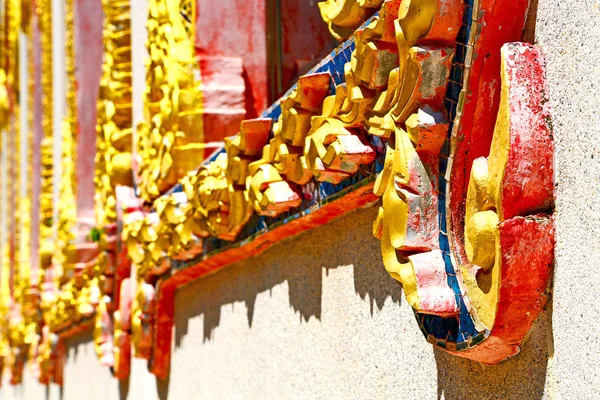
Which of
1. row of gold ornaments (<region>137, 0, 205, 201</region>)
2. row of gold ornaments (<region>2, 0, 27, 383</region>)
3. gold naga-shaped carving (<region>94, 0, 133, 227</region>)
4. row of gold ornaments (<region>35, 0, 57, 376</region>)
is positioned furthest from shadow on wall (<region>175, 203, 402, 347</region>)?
row of gold ornaments (<region>2, 0, 27, 383</region>)

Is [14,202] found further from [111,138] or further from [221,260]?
[221,260]

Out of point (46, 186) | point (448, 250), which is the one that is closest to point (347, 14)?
point (448, 250)

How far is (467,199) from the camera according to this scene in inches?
45.8

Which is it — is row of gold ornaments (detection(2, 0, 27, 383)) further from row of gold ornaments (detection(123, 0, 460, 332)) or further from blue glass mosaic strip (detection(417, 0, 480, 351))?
blue glass mosaic strip (detection(417, 0, 480, 351))

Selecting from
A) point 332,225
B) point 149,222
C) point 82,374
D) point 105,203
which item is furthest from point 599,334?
point 82,374

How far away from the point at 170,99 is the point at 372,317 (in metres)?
1.29

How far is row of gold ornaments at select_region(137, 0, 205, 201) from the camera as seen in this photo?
2607 millimetres

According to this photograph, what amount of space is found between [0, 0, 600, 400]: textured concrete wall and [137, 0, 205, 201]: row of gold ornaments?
306 millimetres

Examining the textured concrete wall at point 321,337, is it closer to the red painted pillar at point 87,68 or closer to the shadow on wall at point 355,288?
the shadow on wall at point 355,288

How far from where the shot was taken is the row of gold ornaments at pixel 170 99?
2607mm

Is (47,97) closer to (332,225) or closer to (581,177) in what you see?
(332,225)

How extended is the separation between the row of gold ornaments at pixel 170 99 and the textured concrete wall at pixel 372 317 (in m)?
0.31

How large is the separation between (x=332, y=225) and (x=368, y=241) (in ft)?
0.60

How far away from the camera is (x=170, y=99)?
2.71 m
